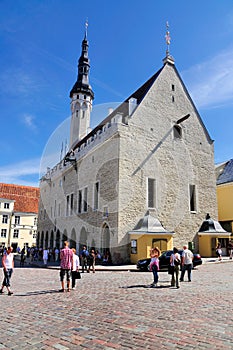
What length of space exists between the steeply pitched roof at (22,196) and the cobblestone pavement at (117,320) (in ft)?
149

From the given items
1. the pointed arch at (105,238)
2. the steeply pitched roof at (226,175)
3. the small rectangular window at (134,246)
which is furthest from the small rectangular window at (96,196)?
the steeply pitched roof at (226,175)

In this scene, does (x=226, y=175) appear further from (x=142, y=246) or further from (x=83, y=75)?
(x=83, y=75)

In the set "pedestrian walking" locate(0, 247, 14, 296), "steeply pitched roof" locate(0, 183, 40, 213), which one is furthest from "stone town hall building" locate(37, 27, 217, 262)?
"steeply pitched roof" locate(0, 183, 40, 213)

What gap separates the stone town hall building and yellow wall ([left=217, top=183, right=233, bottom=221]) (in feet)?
12.0

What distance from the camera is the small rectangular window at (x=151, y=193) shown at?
2394 cm

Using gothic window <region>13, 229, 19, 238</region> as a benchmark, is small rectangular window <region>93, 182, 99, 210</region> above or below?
above

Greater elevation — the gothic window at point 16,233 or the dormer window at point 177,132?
the dormer window at point 177,132

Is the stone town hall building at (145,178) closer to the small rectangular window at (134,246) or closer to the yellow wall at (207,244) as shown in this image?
the small rectangular window at (134,246)

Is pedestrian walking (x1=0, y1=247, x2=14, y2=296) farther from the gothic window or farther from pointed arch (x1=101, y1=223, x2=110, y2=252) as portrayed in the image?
the gothic window

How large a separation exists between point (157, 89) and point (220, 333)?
78.9ft

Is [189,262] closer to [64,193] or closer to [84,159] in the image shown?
[84,159]

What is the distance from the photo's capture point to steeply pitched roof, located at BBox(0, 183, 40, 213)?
52.2 metres

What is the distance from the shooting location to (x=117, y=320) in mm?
5570

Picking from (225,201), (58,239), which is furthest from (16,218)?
(225,201)
